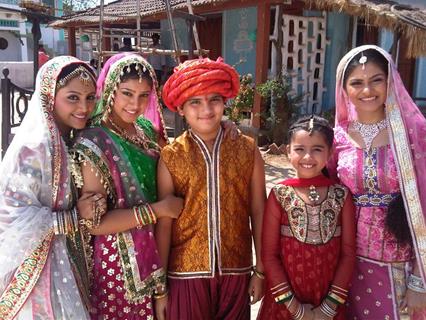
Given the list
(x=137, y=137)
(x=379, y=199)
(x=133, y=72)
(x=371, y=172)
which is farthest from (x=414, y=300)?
(x=133, y=72)

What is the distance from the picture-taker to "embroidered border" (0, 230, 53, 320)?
5.91 ft

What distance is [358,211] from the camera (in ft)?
6.44

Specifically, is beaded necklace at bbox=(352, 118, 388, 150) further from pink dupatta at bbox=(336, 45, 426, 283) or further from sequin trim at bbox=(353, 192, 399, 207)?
sequin trim at bbox=(353, 192, 399, 207)

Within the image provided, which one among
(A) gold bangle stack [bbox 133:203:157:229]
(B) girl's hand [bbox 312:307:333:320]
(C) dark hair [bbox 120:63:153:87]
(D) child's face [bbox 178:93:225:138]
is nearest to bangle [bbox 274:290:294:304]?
(B) girl's hand [bbox 312:307:333:320]

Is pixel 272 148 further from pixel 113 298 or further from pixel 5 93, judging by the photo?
pixel 113 298

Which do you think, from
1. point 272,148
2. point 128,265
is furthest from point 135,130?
point 272,148

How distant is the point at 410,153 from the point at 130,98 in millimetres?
1243

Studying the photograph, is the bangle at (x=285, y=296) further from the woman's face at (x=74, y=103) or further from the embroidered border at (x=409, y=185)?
the woman's face at (x=74, y=103)

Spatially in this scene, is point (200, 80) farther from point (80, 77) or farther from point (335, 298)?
point (335, 298)

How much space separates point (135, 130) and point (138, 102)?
20cm

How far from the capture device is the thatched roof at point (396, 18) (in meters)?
5.95

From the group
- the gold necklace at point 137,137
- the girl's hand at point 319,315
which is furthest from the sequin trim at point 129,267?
the girl's hand at point 319,315

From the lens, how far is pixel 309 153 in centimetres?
193

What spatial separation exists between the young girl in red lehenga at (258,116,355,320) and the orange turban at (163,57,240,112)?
39cm
